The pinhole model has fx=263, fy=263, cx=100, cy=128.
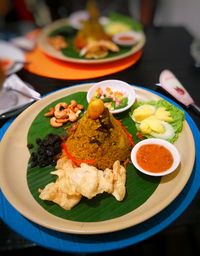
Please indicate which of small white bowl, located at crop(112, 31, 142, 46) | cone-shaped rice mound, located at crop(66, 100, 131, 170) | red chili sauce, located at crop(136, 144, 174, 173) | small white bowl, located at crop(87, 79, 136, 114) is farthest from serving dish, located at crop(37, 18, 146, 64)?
red chili sauce, located at crop(136, 144, 174, 173)

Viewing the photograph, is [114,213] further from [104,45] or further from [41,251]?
[104,45]

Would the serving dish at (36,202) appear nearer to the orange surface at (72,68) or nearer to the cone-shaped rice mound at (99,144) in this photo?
the cone-shaped rice mound at (99,144)

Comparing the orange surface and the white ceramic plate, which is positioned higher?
the white ceramic plate

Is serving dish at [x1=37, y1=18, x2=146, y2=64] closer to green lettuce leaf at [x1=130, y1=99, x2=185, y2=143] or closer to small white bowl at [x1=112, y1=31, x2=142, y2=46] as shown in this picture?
small white bowl at [x1=112, y1=31, x2=142, y2=46]

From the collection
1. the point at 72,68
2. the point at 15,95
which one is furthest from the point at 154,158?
the point at 72,68

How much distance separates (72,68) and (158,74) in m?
0.85

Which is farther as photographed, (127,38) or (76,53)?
(127,38)

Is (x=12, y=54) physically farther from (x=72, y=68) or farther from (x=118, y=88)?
(x=118, y=88)

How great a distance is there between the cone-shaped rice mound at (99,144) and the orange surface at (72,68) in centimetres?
97

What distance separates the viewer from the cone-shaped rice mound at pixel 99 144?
1.65 metres

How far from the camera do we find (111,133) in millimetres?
1686

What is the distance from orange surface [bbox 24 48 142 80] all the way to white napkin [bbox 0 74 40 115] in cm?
32

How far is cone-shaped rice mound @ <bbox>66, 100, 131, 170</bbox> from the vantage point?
165 centimetres

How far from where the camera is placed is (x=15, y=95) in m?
2.19
